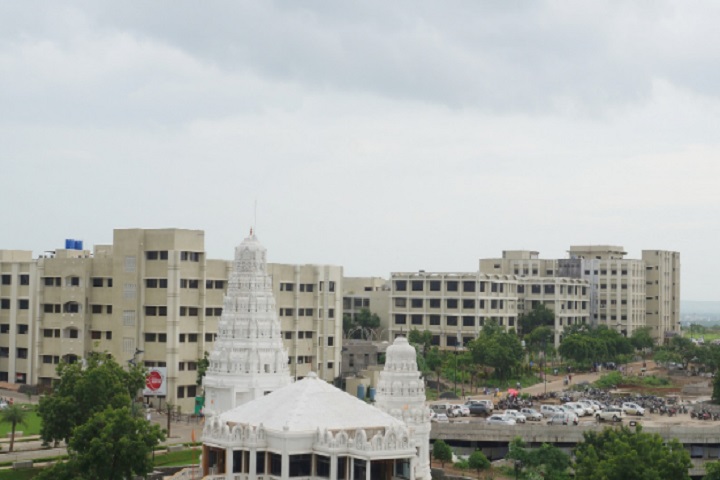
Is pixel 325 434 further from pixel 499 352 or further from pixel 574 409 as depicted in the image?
pixel 499 352

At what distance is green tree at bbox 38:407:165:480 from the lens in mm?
60531

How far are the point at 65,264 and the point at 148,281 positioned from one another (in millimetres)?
10588

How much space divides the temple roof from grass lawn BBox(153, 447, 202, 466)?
51.7ft

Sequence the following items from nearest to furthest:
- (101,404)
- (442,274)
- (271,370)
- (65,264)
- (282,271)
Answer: (101,404)
(271,370)
(65,264)
(282,271)
(442,274)

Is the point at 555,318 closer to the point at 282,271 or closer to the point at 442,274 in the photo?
the point at 442,274

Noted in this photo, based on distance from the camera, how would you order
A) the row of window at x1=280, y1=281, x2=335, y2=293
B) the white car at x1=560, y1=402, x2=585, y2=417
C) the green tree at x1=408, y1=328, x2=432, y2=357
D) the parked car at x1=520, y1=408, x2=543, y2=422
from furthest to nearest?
the green tree at x1=408, y1=328, x2=432, y2=357
the row of window at x1=280, y1=281, x2=335, y2=293
the white car at x1=560, y1=402, x2=585, y2=417
the parked car at x1=520, y1=408, x2=543, y2=422

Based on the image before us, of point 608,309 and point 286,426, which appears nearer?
point 286,426

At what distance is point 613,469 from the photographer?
184 ft

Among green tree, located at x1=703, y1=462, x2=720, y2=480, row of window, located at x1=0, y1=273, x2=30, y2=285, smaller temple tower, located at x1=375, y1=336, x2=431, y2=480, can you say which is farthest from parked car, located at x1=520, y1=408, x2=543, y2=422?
row of window, located at x1=0, y1=273, x2=30, y2=285

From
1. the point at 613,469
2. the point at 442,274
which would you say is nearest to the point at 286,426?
the point at 613,469

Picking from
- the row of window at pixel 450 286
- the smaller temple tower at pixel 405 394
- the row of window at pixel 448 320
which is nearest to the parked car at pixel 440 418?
the smaller temple tower at pixel 405 394

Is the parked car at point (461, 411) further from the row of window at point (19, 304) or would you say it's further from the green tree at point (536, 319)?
the green tree at point (536, 319)

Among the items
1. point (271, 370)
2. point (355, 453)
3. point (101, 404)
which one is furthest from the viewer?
point (271, 370)

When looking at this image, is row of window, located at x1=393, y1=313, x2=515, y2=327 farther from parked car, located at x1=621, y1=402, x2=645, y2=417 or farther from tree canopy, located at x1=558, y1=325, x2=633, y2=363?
parked car, located at x1=621, y1=402, x2=645, y2=417
